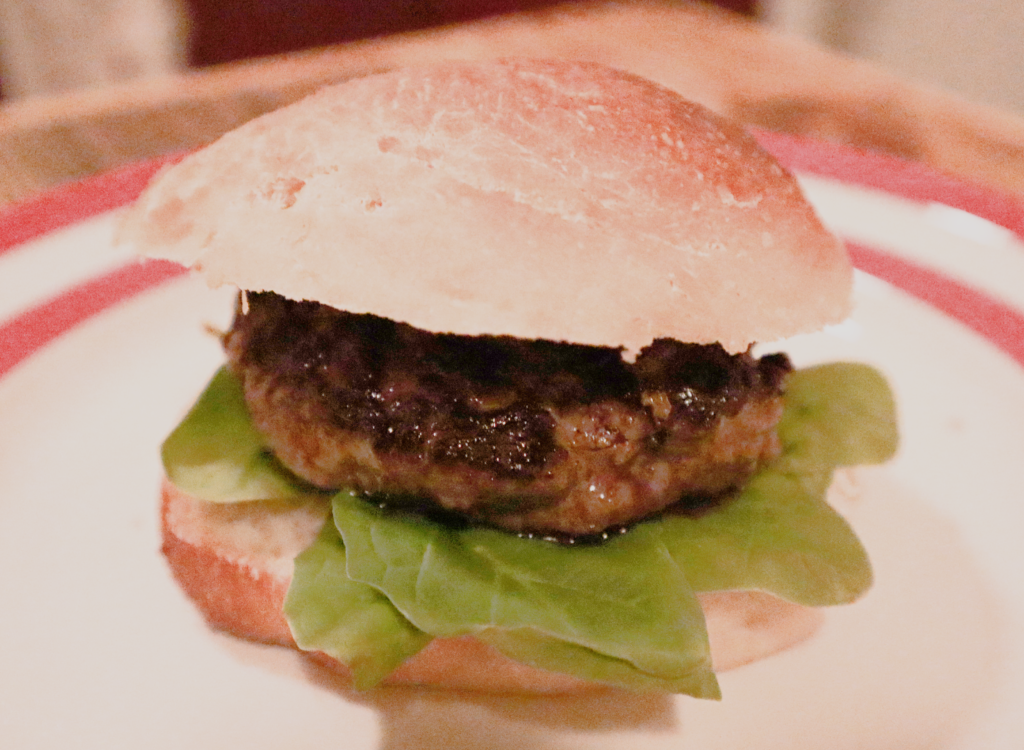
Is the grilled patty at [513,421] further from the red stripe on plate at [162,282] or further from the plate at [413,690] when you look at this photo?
the red stripe on plate at [162,282]

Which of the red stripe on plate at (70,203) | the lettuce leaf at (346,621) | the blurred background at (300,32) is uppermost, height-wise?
the lettuce leaf at (346,621)

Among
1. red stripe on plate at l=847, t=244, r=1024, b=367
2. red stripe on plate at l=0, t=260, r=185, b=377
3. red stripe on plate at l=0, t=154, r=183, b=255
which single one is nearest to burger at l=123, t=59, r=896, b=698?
red stripe on plate at l=0, t=260, r=185, b=377

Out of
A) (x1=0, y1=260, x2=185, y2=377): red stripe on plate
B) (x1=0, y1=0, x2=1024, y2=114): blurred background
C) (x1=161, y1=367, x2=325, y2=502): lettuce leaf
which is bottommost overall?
(x1=0, y1=0, x2=1024, y2=114): blurred background

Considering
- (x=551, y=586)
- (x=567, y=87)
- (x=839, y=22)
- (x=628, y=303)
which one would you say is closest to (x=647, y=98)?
(x=567, y=87)

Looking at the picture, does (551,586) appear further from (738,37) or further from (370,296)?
(738,37)

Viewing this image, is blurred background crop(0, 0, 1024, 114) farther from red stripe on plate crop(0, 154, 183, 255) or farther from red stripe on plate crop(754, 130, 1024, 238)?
red stripe on plate crop(754, 130, 1024, 238)

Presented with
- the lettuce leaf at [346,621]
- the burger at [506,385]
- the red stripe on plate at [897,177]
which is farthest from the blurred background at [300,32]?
the lettuce leaf at [346,621]

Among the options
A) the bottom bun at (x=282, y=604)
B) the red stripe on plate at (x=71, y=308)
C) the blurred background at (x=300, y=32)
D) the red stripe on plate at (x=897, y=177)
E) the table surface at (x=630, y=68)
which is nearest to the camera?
the bottom bun at (x=282, y=604)

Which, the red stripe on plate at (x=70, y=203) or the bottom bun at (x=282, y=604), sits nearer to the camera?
the bottom bun at (x=282, y=604)
